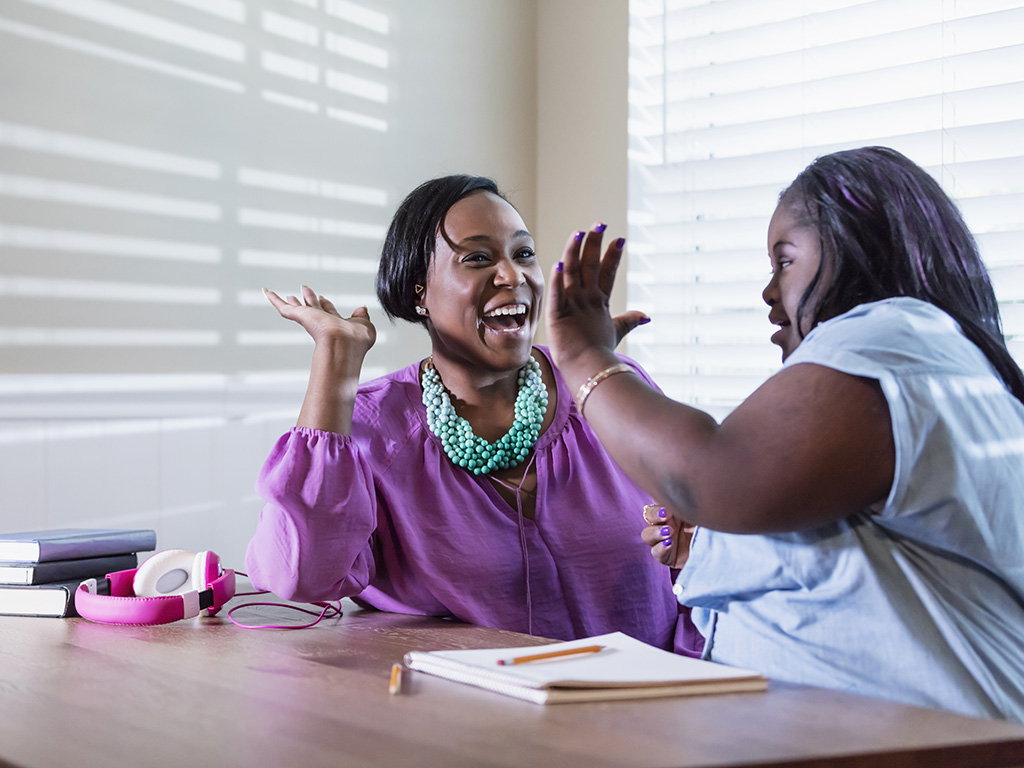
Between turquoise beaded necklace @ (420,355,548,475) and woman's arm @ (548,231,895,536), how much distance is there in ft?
2.17

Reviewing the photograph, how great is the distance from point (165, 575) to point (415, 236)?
76 centimetres

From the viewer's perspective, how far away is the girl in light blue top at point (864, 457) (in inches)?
37.9

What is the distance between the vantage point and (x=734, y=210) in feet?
9.21

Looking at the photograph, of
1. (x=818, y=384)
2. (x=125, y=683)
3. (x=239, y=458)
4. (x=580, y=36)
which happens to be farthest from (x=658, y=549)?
(x=580, y=36)

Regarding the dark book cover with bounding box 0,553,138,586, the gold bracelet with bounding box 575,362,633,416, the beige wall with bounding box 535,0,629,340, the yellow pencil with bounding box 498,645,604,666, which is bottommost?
the dark book cover with bounding box 0,553,138,586

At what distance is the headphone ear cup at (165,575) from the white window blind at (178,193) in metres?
0.61

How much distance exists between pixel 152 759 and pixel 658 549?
0.86 meters

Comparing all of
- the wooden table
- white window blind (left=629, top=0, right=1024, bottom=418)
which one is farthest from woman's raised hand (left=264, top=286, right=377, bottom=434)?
white window blind (left=629, top=0, right=1024, bottom=418)

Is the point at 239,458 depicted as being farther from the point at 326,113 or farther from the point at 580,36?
the point at 580,36

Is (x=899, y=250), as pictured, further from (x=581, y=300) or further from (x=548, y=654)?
(x=548, y=654)

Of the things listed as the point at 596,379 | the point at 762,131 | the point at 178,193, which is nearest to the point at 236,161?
the point at 178,193

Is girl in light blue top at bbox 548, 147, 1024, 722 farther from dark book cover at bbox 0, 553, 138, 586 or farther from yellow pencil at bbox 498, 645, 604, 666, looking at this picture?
dark book cover at bbox 0, 553, 138, 586

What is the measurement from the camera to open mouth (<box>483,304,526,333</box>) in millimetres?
1809

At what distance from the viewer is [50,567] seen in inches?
62.4
